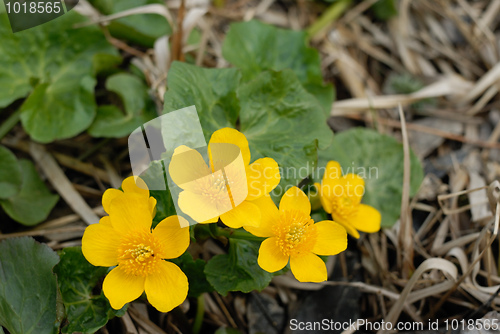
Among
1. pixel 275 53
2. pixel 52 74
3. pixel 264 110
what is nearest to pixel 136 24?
pixel 52 74

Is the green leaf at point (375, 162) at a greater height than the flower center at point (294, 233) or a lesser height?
lesser

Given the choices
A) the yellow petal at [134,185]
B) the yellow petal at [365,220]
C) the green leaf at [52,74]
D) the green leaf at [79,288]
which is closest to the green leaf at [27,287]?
the green leaf at [79,288]

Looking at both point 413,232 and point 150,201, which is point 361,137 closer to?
point 413,232

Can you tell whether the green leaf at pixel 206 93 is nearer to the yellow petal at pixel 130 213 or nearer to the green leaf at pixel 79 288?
the yellow petal at pixel 130 213

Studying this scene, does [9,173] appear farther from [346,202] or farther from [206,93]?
[346,202]

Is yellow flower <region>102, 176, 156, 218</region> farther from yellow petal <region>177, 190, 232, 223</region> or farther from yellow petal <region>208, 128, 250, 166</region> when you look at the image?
yellow petal <region>208, 128, 250, 166</region>

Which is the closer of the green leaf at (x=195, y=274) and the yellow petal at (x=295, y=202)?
the yellow petal at (x=295, y=202)
